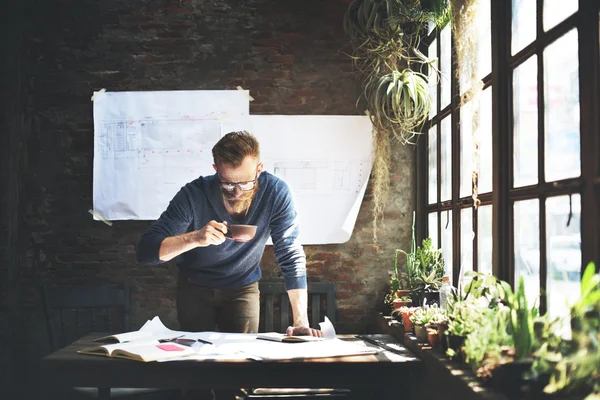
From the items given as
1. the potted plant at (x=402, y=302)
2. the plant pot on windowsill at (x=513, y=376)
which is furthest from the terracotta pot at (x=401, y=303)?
the plant pot on windowsill at (x=513, y=376)

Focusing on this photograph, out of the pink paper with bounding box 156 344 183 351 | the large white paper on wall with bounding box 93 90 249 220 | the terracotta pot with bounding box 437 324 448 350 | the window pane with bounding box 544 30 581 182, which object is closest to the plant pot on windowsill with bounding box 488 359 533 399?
the window pane with bounding box 544 30 581 182

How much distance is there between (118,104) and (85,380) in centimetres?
252

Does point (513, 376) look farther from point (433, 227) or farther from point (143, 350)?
point (433, 227)

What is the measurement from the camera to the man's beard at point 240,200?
346 centimetres

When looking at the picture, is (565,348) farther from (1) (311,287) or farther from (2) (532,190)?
(1) (311,287)

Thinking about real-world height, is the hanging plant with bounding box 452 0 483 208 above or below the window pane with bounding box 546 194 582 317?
above

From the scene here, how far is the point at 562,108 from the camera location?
6.92ft

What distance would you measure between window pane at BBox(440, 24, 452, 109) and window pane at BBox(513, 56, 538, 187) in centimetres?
116

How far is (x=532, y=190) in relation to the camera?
7.66ft

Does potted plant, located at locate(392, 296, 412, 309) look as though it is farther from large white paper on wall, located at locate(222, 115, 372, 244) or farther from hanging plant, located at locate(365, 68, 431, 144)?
hanging plant, located at locate(365, 68, 431, 144)

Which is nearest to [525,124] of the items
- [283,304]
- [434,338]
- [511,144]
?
[511,144]

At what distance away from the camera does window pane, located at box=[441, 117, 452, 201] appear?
12.3ft

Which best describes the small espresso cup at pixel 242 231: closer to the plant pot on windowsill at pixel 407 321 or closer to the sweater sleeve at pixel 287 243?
the sweater sleeve at pixel 287 243

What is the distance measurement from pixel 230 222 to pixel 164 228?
1.17 feet
